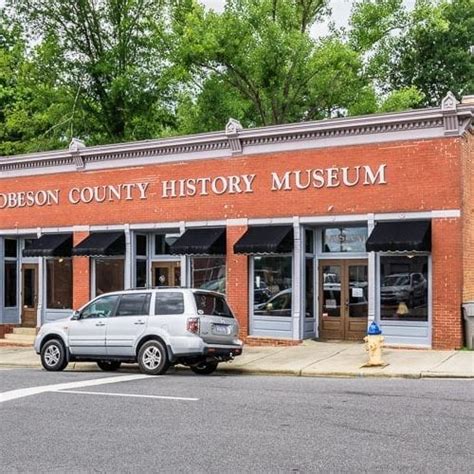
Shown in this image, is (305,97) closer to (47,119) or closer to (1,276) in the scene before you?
(47,119)

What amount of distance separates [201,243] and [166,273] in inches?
107

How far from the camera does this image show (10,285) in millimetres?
26359

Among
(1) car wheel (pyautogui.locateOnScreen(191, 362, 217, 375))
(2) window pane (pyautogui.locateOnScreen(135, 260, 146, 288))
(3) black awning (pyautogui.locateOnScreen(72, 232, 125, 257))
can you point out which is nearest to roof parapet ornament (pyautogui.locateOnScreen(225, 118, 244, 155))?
(3) black awning (pyautogui.locateOnScreen(72, 232, 125, 257))

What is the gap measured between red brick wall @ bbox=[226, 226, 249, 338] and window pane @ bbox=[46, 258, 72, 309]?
6.43 meters

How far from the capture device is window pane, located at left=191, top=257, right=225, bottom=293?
2162 centimetres

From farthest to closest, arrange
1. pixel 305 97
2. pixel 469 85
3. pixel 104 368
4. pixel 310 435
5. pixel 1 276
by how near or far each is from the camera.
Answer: pixel 469 85
pixel 305 97
pixel 1 276
pixel 104 368
pixel 310 435

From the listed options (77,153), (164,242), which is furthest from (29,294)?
(164,242)

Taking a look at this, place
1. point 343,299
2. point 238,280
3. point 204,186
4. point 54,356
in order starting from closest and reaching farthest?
point 54,356, point 343,299, point 238,280, point 204,186

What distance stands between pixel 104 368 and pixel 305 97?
20.6 metres

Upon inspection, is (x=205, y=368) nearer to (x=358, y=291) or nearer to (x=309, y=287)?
(x=309, y=287)

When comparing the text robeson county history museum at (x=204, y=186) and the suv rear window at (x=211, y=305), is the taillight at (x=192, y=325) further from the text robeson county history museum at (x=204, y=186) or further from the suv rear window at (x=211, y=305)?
the text robeson county history museum at (x=204, y=186)

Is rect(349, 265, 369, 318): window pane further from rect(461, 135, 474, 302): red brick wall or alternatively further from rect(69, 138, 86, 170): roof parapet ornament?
rect(69, 138, 86, 170): roof parapet ornament

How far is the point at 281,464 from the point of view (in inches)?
289

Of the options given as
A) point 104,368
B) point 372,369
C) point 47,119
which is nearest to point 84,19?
point 47,119
